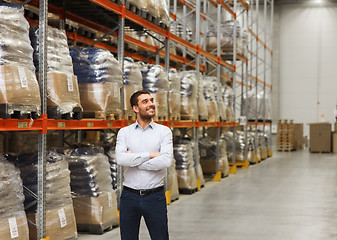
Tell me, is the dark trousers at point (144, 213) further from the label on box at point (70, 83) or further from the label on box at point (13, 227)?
the label on box at point (70, 83)

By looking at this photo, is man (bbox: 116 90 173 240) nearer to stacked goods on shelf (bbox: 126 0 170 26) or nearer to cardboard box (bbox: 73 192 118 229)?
cardboard box (bbox: 73 192 118 229)

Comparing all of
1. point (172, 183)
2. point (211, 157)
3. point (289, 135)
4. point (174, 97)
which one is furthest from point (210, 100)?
point (289, 135)

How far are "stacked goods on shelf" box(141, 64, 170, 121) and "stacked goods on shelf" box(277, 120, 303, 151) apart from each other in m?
15.2

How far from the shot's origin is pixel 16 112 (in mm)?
4797

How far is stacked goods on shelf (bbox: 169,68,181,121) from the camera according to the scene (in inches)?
360

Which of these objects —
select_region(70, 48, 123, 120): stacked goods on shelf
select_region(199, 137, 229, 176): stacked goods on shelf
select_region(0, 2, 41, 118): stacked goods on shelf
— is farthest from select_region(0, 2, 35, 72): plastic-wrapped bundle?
select_region(199, 137, 229, 176): stacked goods on shelf

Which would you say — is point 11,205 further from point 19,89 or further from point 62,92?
point 62,92

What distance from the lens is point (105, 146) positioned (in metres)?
7.43

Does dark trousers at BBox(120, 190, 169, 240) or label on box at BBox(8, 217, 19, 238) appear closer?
dark trousers at BBox(120, 190, 169, 240)

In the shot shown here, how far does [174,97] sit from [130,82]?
195cm

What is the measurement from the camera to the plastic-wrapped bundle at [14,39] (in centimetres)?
474

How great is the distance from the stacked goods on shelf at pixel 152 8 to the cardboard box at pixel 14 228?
367 centimetres

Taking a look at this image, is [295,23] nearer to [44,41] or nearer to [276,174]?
[276,174]

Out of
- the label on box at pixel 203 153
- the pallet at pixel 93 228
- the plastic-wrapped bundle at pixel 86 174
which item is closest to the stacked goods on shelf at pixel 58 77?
the plastic-wrapped bundle at pixel 86 174
